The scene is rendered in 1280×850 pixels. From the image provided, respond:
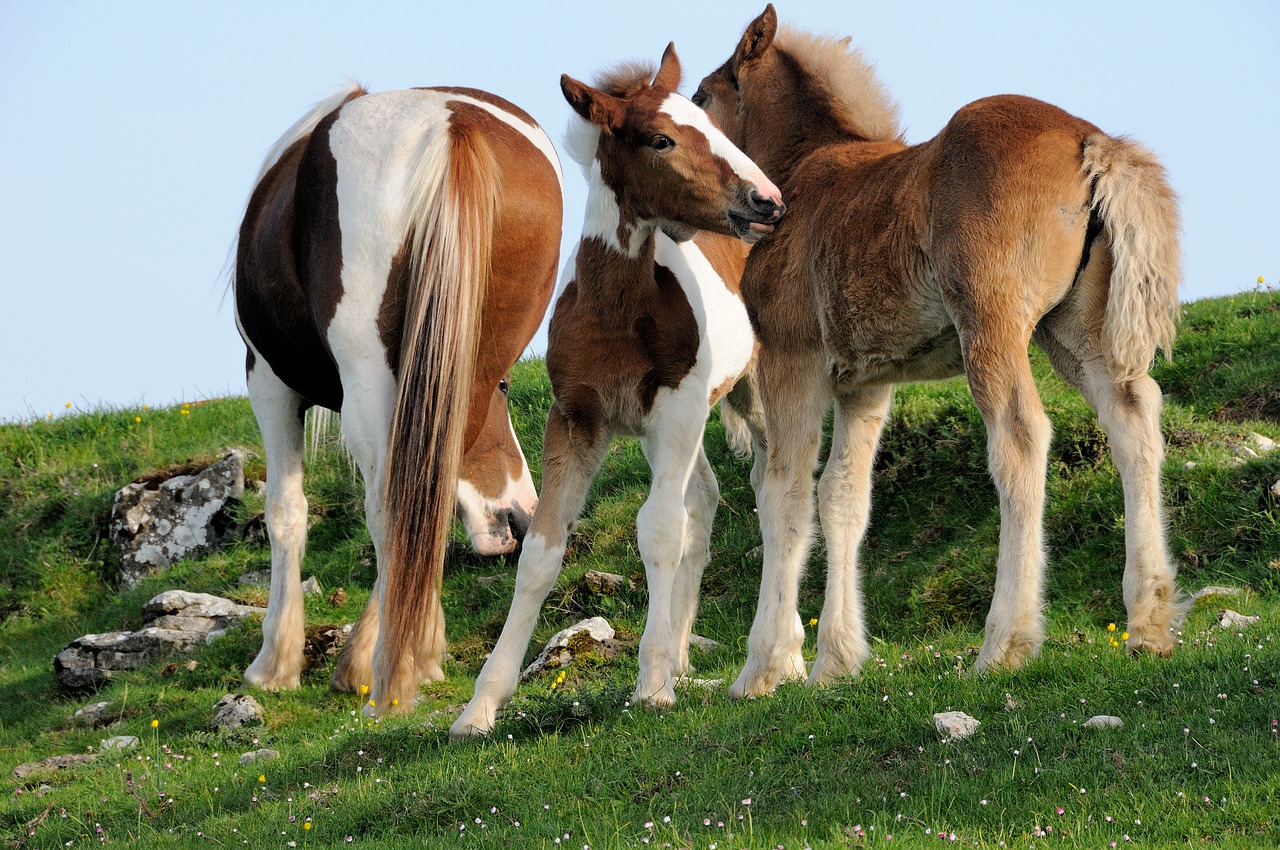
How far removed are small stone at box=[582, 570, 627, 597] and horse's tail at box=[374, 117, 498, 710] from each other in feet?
6.97

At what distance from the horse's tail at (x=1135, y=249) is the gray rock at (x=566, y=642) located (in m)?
3.16

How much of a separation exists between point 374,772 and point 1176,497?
15.4 feet

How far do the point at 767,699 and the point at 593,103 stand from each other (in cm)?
268

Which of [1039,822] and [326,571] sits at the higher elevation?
[1039,822]

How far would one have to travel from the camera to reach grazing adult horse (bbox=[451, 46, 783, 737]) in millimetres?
5520

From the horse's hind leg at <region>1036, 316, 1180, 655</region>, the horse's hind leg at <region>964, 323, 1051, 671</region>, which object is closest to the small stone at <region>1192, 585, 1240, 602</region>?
the horse's hind leg at <region>1036, 316, 1180, 655</region>

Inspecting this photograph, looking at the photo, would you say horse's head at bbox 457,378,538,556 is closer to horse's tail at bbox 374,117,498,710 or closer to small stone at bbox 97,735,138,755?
horse's tail at bbox 374,117,498,710

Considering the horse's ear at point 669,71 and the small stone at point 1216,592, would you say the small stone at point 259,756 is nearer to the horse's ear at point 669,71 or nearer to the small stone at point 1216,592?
the horse's ear at point 669,71

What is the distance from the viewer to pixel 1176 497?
285 inches

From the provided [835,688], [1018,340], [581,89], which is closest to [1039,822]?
[835,688]

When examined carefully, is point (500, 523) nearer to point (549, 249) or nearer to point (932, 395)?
point (549, 249)

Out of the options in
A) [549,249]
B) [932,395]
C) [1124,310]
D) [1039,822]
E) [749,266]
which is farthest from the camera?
[932,395]

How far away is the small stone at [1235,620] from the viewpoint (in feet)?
18.1

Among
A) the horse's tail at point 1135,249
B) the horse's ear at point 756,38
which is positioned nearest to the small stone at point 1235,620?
the horse's tail at point 1135,249
